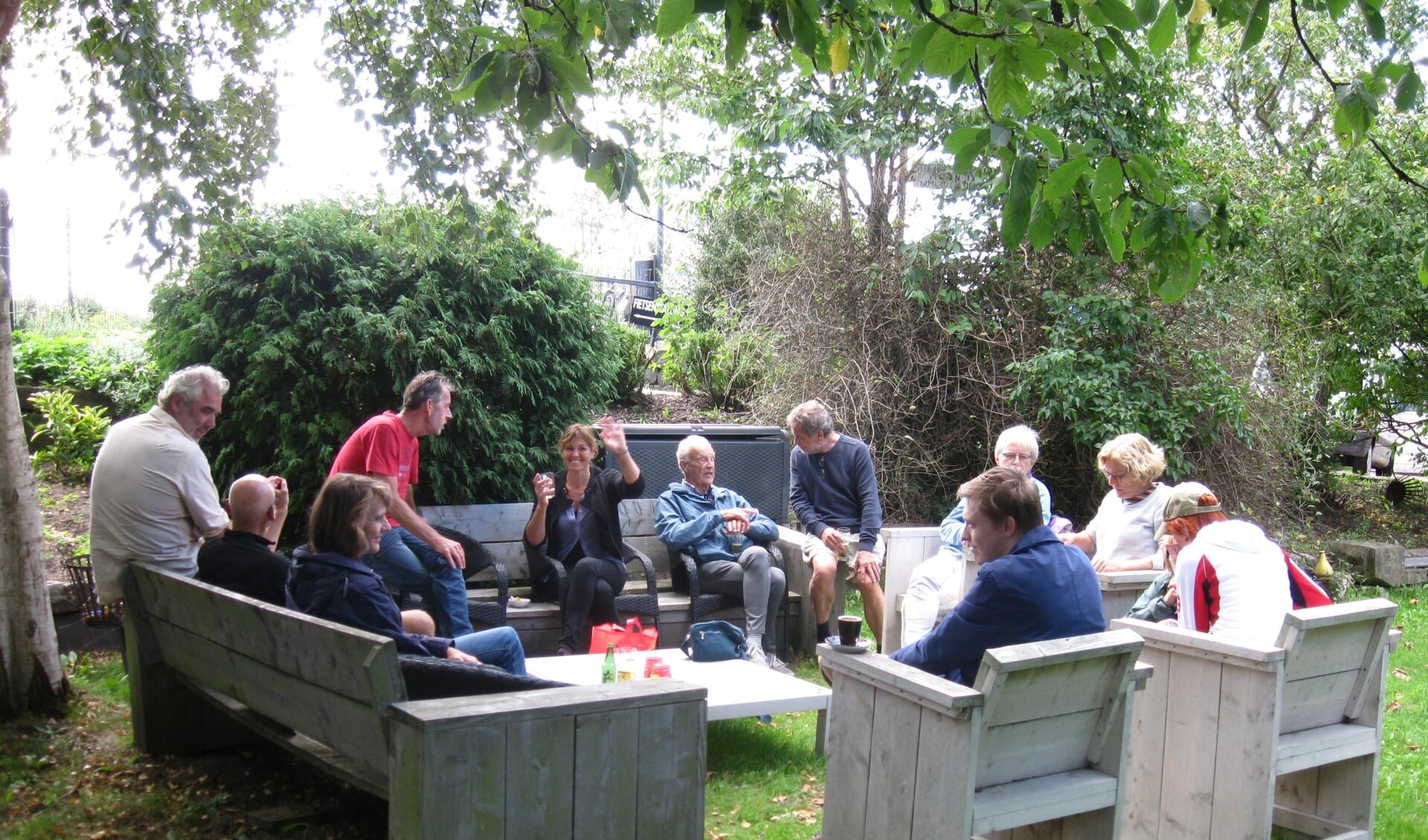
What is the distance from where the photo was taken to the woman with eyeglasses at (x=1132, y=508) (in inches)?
219

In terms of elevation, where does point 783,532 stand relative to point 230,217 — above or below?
below

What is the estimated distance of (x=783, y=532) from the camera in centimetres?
676

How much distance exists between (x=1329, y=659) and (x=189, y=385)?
14.5ft

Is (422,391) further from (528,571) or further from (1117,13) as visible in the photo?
(1117,13)

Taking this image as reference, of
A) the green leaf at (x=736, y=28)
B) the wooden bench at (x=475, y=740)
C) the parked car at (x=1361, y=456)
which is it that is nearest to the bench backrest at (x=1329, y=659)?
the wooden bench at (x=475, y=740)

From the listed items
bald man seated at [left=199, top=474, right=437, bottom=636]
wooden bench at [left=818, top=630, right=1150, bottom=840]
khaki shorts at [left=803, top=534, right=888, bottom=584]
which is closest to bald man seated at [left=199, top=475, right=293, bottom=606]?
bald man seated at [left=199, top=474, right=437, bottom=636]

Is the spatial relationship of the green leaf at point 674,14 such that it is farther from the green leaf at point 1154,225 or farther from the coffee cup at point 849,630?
the coffee cup at point 849,630

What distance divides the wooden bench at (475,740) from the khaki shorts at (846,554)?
3.34 meters

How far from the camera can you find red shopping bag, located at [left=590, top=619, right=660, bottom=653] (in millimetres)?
5211

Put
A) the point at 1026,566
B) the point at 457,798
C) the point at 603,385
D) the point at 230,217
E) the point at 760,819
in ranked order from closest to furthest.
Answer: the point at 457,798 < the point at 1026,566 < the point at 760,819 < the point at 230,217 < the point at 603,385

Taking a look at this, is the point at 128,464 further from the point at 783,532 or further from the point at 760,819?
the point at 783,532

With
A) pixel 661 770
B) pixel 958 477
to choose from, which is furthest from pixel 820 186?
pixel 661 770

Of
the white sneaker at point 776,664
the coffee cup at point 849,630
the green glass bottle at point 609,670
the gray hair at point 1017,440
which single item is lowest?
the white sneaker at point 776,664

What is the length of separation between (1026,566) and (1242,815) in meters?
1.26
